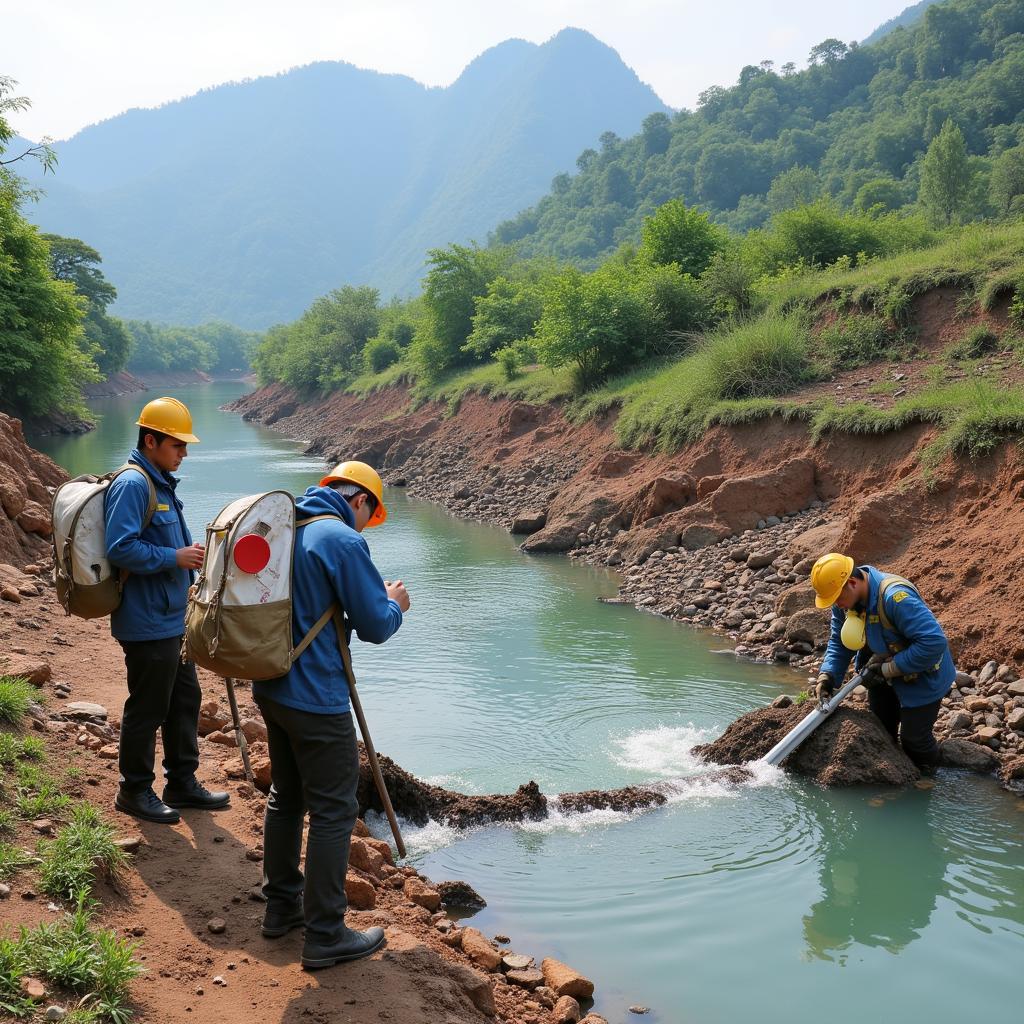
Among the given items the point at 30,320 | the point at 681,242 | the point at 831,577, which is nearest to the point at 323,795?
the point at 831,577

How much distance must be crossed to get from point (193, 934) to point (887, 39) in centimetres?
10391

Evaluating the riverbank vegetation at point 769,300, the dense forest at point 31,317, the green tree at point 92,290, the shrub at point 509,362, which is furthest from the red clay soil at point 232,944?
the green tree at point 92,290

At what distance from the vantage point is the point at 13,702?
5.45 m

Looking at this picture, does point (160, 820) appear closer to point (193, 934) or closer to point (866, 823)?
point (193, 934)

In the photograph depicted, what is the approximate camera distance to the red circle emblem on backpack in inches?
151

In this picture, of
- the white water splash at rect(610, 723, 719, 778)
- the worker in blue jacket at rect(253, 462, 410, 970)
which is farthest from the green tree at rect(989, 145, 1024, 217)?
the worker in blue jacket at rect(253, 462, 410, 970)

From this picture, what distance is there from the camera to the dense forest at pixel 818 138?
64812 millimetres

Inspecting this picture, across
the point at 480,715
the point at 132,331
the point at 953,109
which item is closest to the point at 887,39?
the point at 953,109

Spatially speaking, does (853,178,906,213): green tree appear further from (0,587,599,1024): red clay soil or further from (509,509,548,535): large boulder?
(0,587,599,1024): red clay soil

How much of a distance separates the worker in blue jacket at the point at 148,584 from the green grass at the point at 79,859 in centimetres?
45

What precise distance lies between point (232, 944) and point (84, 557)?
192 cm

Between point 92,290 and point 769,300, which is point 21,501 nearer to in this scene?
point 769,300

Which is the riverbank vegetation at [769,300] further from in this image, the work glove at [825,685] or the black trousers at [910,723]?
the work glove at [825,685]

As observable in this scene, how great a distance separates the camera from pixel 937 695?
7.05m
